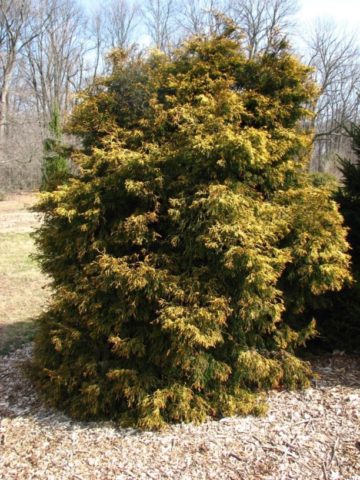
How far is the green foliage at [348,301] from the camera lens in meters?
3.73

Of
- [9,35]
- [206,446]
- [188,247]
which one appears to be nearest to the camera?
[206,446]

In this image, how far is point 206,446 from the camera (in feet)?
9.18

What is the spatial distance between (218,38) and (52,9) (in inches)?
1213

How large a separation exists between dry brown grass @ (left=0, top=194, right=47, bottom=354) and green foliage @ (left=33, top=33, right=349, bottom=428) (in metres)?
0.80

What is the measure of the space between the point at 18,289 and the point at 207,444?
203 inches

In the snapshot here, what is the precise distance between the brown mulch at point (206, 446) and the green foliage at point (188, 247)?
13cm

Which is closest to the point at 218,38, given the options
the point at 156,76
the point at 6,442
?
the point at 156,76

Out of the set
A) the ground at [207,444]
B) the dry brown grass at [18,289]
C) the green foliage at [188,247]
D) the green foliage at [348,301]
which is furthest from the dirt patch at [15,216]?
the green foliage at [348,301]

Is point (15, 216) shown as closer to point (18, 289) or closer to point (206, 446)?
point (18, 289)

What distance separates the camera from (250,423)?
9.91 ft

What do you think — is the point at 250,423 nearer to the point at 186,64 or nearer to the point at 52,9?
the point at 186,64

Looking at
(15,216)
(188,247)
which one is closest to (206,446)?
(188,247)

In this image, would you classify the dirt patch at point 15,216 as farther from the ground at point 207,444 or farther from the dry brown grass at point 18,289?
the ground at point 207,444

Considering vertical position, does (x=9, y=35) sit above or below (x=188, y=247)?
above
